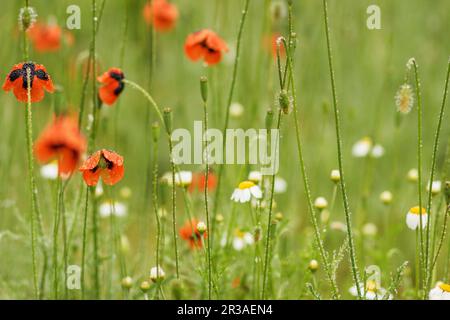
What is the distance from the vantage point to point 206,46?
194 cm

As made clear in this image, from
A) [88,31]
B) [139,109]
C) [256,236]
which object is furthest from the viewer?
[88,31]

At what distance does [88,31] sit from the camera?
4.04 m

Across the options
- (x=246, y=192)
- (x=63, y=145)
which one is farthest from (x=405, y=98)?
(x=63, y=145)

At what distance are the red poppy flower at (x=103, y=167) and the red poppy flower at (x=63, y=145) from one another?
1.13 ft

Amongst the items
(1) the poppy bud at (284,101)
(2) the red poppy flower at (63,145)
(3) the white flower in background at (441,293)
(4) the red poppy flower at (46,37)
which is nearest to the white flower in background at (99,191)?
(2) the red poppy flower at (63,145)

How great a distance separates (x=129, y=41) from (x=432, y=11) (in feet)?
5.06

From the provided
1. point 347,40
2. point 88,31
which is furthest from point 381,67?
point 88,31

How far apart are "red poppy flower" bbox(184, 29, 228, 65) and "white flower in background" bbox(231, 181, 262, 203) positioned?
364 millimetres

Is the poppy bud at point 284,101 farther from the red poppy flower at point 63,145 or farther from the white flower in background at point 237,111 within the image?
the white flower in background at point 237,111

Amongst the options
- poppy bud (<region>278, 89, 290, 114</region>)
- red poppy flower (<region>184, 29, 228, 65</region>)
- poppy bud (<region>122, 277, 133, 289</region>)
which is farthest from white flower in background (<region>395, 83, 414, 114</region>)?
poppy bud (<region>122, 277, 133, 289</region>)

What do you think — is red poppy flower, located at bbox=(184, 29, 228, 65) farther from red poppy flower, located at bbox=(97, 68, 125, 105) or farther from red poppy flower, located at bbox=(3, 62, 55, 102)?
red poppy flower, located at bbox=(3, 62, 55, 102)

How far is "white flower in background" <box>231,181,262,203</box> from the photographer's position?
1.76 metres

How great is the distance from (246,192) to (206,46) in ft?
1.36
